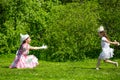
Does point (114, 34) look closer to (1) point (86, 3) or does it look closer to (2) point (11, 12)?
(1) point (86, 3)

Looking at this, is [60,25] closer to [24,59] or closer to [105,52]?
[24,59]

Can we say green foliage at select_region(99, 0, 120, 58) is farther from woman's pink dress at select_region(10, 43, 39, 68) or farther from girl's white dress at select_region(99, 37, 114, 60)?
woman's pink dress at select_region(10, 43, 39, 68)

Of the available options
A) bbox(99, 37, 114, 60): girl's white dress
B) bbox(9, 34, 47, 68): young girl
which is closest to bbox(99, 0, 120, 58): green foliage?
bbox(99, 37, 114, 60): girl's white dress

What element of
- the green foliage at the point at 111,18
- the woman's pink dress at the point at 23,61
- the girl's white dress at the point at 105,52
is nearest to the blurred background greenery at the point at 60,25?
the green foliage at the point at 111,18

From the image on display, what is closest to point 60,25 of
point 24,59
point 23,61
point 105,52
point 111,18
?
point 111,18

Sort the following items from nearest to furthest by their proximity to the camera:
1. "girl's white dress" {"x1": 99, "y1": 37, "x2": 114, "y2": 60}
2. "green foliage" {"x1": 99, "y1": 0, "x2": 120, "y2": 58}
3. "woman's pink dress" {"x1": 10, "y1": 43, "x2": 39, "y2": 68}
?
"girl's white dress" {"x1": 99, "y1": 37, "x2": 114, "y2": 60} < "woman's pink dress" {"x1": 10, "y1": 43, "x2": 39, "y2": 68} < "green foliage" {"x1": 99, "y1": 0, "x2": 120, "y2": 58}

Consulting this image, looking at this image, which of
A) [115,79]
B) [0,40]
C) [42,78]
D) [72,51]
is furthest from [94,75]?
[0,40]

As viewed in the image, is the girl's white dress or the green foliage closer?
the girl's white dress

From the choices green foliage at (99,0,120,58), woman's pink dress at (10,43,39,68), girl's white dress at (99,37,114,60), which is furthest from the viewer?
green foliage at (99,0,120,58)

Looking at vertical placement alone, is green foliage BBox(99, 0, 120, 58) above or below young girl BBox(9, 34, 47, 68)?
above

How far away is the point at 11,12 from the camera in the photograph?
31391 millimetres

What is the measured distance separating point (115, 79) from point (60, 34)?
1232cm

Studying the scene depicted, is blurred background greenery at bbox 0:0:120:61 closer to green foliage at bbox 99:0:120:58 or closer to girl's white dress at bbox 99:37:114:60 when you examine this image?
green foliage at bbox 99:0:120:58

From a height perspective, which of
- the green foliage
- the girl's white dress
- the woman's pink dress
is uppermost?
the green foliage
